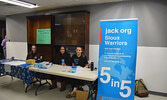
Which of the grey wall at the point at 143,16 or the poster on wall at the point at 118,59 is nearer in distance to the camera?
the poster on wall at the point at 118,59

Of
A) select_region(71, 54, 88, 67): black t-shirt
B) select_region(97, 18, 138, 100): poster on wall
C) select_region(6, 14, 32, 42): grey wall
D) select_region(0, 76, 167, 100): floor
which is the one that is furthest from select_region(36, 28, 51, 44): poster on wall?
select_region(97, 18, 138, 100): poster on wall

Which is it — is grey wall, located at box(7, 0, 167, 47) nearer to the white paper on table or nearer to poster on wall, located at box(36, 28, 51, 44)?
poster on wall, located at box(36, 28, 51, 44)

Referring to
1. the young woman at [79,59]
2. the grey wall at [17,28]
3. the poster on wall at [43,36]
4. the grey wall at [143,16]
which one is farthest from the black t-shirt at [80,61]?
the grey wall at [17,28]

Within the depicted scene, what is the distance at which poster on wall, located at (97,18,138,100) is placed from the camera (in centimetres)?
212

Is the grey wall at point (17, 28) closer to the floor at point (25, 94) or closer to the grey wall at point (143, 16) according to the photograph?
the floor at point (25, 94)

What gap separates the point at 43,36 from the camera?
4719 millimetres

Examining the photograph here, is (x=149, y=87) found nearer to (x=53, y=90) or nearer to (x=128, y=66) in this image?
(x=128, y=66)

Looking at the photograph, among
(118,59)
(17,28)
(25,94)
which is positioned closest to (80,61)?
(118,59)

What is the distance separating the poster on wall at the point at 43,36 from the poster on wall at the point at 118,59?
111 inches

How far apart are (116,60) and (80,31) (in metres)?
2.06

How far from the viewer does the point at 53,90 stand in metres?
3.59

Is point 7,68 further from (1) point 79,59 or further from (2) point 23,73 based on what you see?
(1) point 79,59

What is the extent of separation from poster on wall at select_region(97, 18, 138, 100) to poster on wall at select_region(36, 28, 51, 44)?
2818mm

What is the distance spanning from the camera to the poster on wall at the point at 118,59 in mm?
2121
